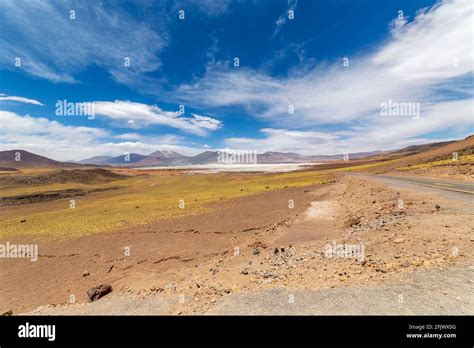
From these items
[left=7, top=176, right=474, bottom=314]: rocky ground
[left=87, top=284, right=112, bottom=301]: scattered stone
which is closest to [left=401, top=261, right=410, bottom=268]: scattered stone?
[left=7, top=176, right=474, bottom=314]: rocky ground

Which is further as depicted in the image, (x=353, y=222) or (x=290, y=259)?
(x=353, y=222)

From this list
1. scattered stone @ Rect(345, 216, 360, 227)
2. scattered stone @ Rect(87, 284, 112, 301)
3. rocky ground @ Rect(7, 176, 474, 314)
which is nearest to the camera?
rocky ground @ Rect(7, 176, 474, 314)

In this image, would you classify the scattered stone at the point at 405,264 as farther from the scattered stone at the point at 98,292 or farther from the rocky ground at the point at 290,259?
the scattered stone at the point at 98,292

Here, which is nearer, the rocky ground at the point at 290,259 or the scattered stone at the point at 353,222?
the rocky ground at the point at 290,259

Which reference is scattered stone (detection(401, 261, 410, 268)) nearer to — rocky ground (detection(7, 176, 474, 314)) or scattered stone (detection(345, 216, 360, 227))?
rocky ground (detection(7, 176, 474, 314))

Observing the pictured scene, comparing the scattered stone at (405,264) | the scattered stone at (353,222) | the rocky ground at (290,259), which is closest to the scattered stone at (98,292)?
the rocky ground at (290,259)

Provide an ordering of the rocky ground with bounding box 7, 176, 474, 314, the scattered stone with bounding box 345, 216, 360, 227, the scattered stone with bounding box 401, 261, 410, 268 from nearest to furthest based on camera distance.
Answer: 1. the rocky ground with bounding box 7, 176, 474, 314
2. the scattered stone with bounding box 401, 261, 410, 268
3. the scattered stone with bounding box 345, 216, 360, 227

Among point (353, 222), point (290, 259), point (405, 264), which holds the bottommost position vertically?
point (290, 259)

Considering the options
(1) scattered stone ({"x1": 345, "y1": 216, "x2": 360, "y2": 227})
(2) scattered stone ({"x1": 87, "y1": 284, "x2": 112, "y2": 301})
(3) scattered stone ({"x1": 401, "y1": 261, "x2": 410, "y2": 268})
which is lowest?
(2) scattered stone ({"x1": 87, "y1": 284, "x2": 112, "y2": 301})

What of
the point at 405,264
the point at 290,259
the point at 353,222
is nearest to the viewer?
the point at 405,264

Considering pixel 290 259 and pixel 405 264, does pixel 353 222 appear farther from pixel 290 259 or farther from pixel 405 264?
pixel 405 264

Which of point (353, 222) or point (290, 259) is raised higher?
point (353, 222)

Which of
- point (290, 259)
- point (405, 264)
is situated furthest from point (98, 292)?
point (405, 264)
